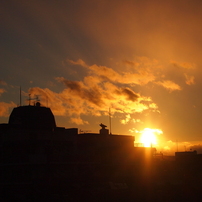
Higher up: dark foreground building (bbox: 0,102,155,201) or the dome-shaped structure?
the dome-shaped structure

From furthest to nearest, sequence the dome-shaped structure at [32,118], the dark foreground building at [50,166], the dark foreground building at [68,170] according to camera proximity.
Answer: the dome-shaped structure at [32,118] → the dark foreground building at [50,166] → the dark foreground building at [68,170]

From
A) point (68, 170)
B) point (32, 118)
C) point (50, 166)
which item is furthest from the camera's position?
point (32, 118)

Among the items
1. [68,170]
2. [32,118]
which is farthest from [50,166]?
[32,118]

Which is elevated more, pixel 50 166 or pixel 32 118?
pixel 32 118

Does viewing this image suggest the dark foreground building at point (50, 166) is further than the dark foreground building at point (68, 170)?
Yes

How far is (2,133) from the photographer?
49438 millimetres

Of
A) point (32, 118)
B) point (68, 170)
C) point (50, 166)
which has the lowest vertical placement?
point (68, 170)

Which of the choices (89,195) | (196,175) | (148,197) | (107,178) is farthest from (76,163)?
(196,175)

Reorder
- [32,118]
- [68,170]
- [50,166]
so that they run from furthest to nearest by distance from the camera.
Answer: [32,118], [68,170], [50,166]

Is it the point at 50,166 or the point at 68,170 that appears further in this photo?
the point at 68,170

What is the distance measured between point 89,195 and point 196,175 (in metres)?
33.5

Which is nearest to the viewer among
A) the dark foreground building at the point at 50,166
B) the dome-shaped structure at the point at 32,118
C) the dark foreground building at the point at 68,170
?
the dark foreground building at the point at 68,170

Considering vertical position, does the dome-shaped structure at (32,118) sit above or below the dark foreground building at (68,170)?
above

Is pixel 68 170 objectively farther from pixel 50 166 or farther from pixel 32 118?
pixel 32 118
